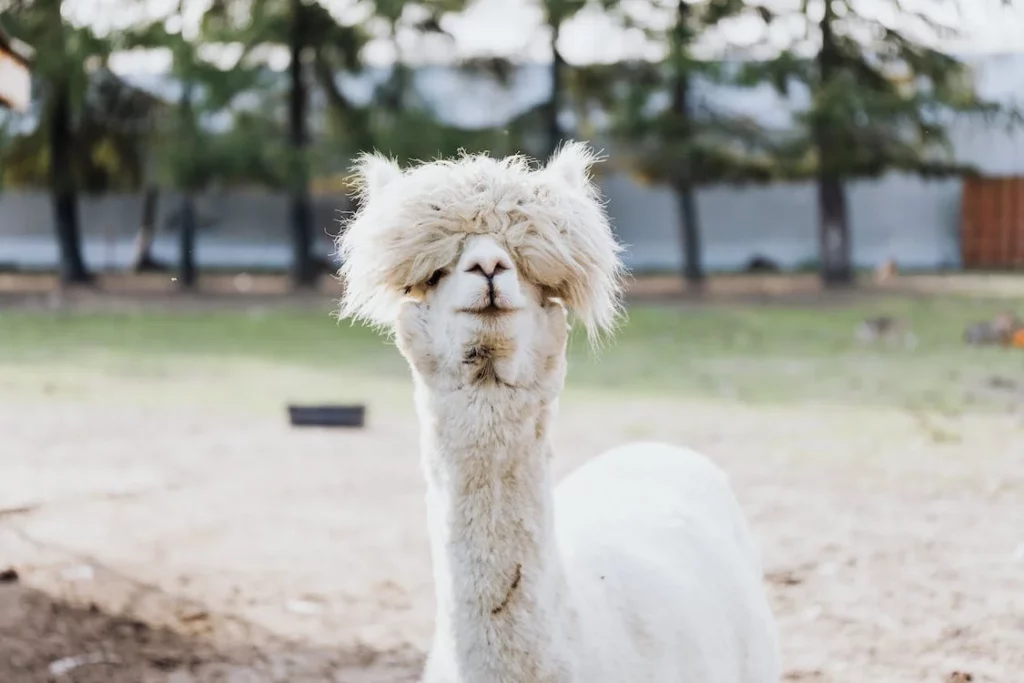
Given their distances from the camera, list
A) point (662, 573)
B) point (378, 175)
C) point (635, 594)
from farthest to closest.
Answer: point (662, 573) < point (635, 594) < point (378, 175)

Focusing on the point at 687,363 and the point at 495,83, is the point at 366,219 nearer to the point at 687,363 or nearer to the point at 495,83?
the point at 687,363

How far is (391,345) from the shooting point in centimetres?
1644

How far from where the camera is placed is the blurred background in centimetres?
546

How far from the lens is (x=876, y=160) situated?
24672 millimetres

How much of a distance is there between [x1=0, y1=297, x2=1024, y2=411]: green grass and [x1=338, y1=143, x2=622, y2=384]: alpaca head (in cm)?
888

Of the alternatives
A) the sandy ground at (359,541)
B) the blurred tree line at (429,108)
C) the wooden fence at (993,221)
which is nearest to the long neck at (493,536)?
the sandy ground at (359,541)

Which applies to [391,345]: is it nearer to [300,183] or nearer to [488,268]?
[300,183]

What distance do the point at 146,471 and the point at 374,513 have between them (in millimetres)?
2008

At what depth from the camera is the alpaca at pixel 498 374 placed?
2.62 metres

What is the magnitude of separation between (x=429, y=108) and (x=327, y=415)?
1513 cm

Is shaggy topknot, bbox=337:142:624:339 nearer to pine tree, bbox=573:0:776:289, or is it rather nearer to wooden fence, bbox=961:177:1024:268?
pine tree, bbox=573:0:776:289

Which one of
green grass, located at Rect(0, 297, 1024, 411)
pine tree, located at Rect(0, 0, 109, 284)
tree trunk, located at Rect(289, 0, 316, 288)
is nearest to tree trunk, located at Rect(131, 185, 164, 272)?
pine tree, located at Rect(0, 0, 109, 284)

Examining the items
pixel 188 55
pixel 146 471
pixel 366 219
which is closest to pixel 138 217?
pixel 188 55

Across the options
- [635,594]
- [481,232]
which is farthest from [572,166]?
[635,594]
